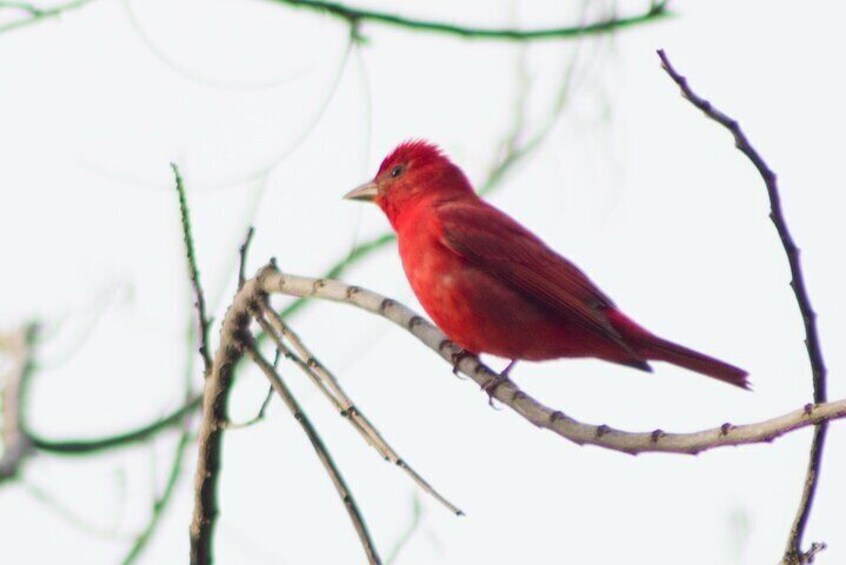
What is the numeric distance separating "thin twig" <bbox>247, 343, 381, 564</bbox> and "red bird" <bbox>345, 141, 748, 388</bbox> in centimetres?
182

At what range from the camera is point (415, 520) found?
15.2 feet

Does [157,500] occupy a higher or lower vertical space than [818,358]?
higher

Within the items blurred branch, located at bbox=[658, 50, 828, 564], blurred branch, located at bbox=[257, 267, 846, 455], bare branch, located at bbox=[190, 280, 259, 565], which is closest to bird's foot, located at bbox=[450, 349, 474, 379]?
blurred branch, located at bbox=[257, 267, 846, 455]

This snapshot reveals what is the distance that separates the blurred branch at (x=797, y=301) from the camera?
8.04 ft

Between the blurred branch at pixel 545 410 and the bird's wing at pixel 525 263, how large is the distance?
0.52m

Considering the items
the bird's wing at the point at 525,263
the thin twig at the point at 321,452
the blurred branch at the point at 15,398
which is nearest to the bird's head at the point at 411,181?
the bird's wing at the point at 525,263

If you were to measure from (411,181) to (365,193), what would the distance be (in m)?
0.27

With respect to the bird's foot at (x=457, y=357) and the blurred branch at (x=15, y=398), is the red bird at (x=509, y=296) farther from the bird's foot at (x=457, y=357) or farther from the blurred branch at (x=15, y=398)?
the blurred branch at (x=15, y=398)

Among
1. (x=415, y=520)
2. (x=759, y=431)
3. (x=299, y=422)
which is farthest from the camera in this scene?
(x=415, y=520)

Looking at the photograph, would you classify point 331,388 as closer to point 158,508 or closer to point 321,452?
point 321,452

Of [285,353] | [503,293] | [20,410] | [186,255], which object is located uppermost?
[20,410]

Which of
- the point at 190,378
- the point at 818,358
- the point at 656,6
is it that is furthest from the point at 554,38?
the point at 818,358

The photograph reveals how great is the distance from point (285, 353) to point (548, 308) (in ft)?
7.21

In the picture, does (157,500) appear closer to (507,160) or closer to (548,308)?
(548,308)
